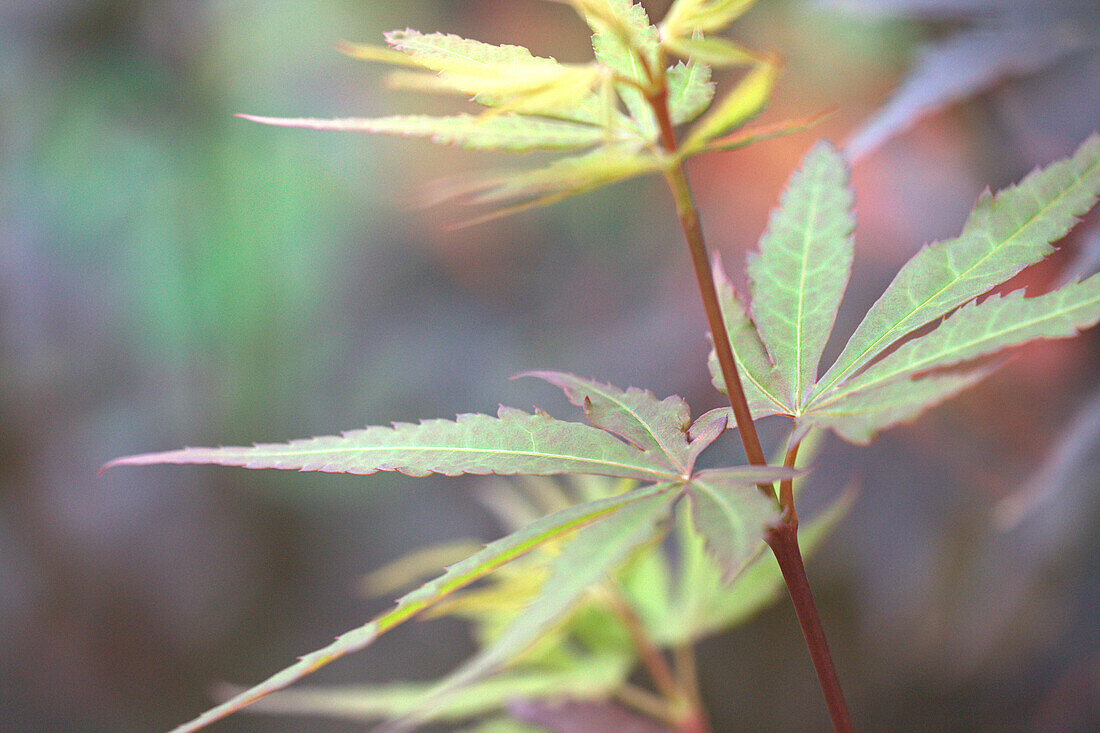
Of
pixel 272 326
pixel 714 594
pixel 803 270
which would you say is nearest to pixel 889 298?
pixel 803 270

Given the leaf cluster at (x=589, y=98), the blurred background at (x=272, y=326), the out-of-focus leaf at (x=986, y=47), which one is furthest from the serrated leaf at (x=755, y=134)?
the blurred background at (x=272, y=326)

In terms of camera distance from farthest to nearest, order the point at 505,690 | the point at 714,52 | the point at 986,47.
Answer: the point at 986,47, the point at 505,690, the point at 714,52

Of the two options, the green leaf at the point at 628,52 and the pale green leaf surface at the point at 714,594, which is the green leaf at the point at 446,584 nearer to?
the green leaf at the point at 628,52

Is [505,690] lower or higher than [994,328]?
lower

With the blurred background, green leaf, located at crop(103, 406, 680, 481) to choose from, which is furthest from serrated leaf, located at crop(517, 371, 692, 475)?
the blurred background

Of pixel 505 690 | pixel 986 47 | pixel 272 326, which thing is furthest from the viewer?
pixel 272 326

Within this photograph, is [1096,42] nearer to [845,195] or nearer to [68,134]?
[845,195]

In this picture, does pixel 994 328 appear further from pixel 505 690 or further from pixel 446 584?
pixel 505 690
